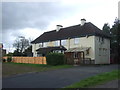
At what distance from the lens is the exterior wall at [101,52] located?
1342 inches

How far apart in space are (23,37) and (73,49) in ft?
143

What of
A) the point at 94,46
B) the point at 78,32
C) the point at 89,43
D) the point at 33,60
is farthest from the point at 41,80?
the point at 78,32

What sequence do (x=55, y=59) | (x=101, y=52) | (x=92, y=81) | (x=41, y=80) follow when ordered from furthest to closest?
1. (x=101, y=52)
2. (x=55, y=59)
3. (x=41, y=80)
4. (x=92, y=81)

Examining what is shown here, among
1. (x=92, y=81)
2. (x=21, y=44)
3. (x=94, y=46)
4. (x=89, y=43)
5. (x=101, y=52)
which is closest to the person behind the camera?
(x=92, y=81)

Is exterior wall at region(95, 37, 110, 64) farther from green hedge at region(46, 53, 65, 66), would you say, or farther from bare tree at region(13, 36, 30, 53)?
bare tree at region(13, 36, 30, 53)

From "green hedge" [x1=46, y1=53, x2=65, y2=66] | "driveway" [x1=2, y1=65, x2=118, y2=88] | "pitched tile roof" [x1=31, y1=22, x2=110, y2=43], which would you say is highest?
"pitched tile roof" [x1=31, y1=22, x2=110, y2=43]

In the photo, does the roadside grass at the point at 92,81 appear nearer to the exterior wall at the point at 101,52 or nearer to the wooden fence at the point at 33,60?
the wooden fence at the point at 33,60

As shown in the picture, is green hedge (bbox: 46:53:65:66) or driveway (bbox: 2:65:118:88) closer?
driveway (bbox: 2:65:118:88)

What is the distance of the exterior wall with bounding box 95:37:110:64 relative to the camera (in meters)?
34.1

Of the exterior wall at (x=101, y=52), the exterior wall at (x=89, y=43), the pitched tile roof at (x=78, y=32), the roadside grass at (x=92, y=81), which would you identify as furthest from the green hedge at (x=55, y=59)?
the roadside grass at (x=92, y=81)

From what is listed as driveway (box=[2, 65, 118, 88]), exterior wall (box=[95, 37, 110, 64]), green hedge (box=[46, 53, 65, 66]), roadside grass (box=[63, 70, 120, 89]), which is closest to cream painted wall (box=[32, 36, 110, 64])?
exterior wall (box=[95, 37, 110, 64])

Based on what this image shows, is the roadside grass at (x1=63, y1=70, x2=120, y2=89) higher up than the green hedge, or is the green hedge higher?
the green hedge

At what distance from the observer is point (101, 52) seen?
35719 mm

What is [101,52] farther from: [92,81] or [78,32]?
[92,81]
